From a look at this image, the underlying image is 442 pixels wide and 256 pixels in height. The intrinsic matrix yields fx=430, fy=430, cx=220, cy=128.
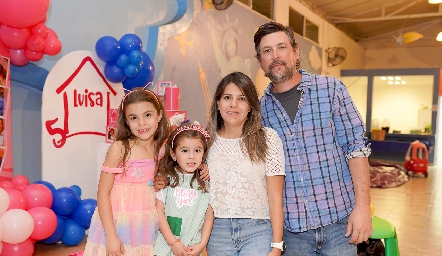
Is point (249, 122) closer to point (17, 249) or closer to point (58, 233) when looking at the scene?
point (17, 249)

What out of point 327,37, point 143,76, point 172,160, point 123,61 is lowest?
point 172,160

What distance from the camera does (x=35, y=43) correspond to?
124 inches

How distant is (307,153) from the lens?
6.05 feet

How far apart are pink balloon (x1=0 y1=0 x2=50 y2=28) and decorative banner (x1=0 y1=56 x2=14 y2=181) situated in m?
0.37

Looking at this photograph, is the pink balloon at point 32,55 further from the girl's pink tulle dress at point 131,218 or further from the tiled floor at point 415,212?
the tiled floor at point 415,212

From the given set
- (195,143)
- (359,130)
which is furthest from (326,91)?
(195,143)

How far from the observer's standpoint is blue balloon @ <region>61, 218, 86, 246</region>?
3438mm

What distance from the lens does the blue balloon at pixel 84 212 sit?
135 inches

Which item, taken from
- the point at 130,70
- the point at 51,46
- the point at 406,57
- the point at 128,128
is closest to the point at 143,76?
the point at 130,70

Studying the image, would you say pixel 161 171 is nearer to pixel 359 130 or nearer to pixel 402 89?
pixel 359 130

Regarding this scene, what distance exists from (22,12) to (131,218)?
1790 mm

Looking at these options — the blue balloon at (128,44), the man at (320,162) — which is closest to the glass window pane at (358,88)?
the blue balloon at (128,44)

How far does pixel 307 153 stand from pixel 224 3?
4846mm

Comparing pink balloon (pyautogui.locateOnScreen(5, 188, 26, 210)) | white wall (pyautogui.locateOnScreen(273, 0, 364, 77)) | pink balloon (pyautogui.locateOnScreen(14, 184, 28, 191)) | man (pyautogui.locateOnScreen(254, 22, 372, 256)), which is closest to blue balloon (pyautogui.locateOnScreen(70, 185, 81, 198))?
pink balloon (pyautogui.locateOnScreen(14, 184, 28, 191))
